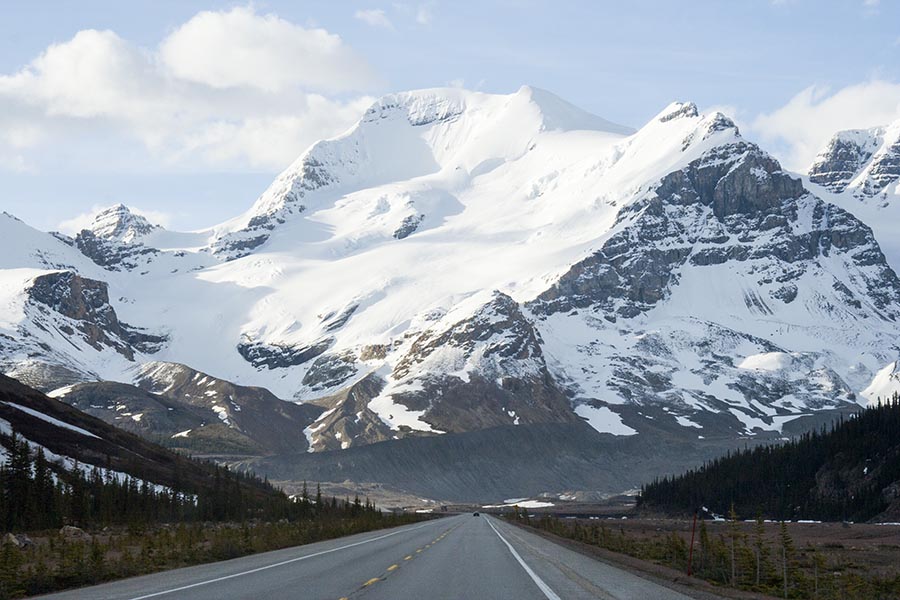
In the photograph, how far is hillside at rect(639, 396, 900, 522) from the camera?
12169 cm

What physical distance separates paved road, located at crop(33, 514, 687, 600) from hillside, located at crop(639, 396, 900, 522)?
78.7 metres

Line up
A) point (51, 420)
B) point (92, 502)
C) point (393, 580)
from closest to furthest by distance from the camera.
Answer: point (393, 580), point (92, 502), point (51, 420)

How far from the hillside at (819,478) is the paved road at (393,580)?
3099 inches

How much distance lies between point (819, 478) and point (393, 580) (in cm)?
11806

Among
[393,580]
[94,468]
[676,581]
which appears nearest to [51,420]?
[94,468]

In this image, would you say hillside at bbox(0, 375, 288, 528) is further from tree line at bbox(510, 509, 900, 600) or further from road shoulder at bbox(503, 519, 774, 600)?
road shoulder at bbox(503, 519, 774, 600)

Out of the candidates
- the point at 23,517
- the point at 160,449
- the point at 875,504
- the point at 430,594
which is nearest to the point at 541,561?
the point at 430,594

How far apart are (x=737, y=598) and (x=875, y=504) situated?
93.4 metres

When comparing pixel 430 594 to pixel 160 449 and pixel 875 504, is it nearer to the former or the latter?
pixel 875 504

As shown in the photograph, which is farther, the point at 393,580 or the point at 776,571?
the point at 776,571

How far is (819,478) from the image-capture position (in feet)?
462

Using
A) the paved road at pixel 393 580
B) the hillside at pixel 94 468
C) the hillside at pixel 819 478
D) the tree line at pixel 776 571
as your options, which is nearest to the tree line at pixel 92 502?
the hillside at pixel 94 468

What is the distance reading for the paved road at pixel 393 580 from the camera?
29.5 meters

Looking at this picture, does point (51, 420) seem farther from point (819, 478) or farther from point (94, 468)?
point (819, 478)
